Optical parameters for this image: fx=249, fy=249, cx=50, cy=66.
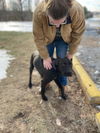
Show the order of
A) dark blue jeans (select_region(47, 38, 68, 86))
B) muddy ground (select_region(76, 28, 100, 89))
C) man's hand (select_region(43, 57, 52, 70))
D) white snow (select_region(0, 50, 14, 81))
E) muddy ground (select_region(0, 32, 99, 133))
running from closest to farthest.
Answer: muddy ground (select_region(0, 32, 99, 133))
man's hand (select_region(43, 57, 52, 70))
dark blue jeans (select_region(47, 38, 68, 86))
muddy ground (select_region(76, 28, 100, 89))
white snow (select_region(0, 50, 14, 81))

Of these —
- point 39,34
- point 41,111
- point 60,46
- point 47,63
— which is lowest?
point 41,111

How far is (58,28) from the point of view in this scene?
2.82m

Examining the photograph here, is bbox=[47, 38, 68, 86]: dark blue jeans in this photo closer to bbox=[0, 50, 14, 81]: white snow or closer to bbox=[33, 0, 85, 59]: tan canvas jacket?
bbox=[33, 0, 85, 59]: tan canvas jacket

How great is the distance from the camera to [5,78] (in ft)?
14.0

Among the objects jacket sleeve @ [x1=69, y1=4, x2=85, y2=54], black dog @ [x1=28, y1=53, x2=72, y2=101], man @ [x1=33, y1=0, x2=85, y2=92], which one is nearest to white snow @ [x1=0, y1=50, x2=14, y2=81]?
black dog @ [x1=28, y1=53, x2=72, y2=101]

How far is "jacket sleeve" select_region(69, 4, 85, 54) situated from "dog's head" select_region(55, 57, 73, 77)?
14 cm

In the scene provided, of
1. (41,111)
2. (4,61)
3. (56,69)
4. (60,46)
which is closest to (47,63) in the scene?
(56,69)

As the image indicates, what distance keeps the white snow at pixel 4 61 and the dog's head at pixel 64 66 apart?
4.93 feet

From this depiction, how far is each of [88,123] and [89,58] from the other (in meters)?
2.74

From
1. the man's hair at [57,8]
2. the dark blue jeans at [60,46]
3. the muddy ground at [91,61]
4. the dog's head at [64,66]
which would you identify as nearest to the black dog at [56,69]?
the dog's head at [64,66]

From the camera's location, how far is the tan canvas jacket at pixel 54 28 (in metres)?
2.62

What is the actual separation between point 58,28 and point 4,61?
2831 mm

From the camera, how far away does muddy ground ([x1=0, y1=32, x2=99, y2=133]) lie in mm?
2752

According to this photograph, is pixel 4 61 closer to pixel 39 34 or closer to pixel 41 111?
pixel 41 111
